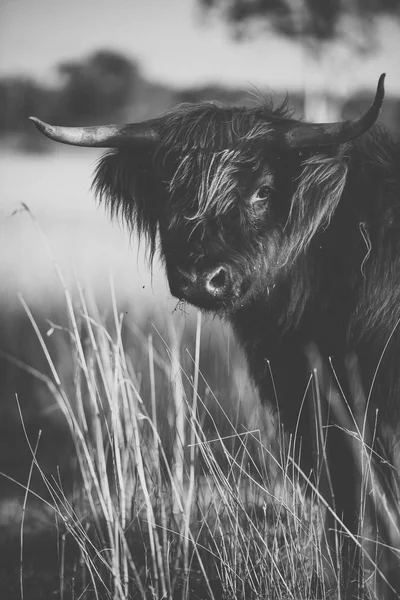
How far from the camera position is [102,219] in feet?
21.8

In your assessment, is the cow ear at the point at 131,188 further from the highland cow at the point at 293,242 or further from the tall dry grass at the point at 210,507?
the tall dry grass at the point at 210,507

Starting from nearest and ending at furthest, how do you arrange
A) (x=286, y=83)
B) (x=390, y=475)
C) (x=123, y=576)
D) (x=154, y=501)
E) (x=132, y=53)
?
(x=123, y=576)
(x=390, y=475)
(x=154, y=501)
(x=286, y=83)
(x=132, y=53)

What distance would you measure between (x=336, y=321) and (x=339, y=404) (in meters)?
0.30

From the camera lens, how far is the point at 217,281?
7.32ft

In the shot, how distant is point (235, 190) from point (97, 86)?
520 centimetres

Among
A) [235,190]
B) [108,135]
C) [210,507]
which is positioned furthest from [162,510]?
[108,135]

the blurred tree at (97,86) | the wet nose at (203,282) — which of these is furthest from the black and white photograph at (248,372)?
the blurred tree at (97,86)

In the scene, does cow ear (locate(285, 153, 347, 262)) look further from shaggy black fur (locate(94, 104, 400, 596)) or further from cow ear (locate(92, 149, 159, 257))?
cow ear (locate(92, 149, 159, 257))

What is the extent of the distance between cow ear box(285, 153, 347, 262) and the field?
0.50 m

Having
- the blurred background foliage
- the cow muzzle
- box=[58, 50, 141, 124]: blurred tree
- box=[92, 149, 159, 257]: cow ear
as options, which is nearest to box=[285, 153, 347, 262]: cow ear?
the cow muzzle

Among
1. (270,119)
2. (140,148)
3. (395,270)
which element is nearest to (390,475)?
(395,270)

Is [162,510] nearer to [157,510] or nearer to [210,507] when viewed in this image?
[157,510]

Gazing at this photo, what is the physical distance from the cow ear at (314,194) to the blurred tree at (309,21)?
2694 mm

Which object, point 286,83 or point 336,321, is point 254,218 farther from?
point 286,83
